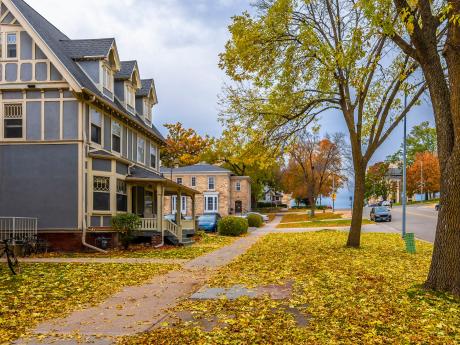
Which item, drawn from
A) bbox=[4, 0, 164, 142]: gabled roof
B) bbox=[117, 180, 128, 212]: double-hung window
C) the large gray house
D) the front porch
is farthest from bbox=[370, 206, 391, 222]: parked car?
the large gray house

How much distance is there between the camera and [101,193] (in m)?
21.6

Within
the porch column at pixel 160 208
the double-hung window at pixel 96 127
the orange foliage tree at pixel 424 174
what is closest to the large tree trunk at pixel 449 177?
the porch column at pixel 160 208

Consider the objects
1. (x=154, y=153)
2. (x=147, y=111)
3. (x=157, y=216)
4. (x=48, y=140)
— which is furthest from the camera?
(x=154, y=153)

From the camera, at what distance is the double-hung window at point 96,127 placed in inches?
846

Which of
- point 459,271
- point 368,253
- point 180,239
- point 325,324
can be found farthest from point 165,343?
point 180,239

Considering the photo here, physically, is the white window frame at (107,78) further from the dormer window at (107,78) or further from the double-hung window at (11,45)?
the double-hung window at (11,45)

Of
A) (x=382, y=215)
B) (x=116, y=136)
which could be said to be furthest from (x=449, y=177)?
(x=382, y=215)

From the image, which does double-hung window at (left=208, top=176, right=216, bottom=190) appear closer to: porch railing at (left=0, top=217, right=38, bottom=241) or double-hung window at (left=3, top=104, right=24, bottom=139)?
double-hung window at (left=3, top=104, right=24, bottom=139)

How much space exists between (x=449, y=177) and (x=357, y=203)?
37.3ft

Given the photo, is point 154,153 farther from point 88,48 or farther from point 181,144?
point 181,144

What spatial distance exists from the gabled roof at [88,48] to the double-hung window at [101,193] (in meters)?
5.74

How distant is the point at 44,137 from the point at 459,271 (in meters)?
17.0

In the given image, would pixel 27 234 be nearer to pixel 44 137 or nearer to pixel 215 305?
pixel 44 137

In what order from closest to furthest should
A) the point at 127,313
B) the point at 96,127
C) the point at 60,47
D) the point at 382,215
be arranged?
the point at 127,313
the point at 96,127
the point at 60,47
the point at 382,215
